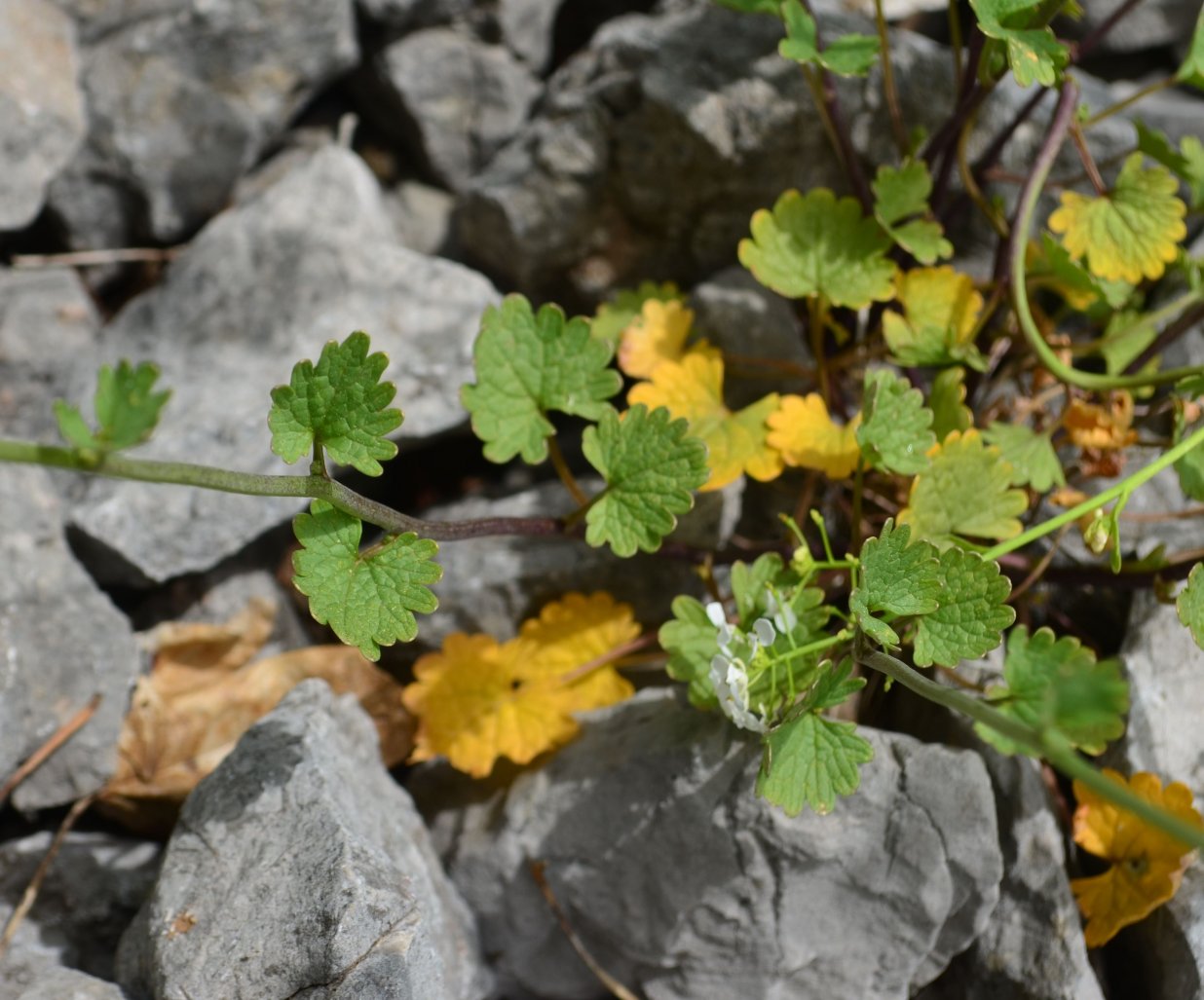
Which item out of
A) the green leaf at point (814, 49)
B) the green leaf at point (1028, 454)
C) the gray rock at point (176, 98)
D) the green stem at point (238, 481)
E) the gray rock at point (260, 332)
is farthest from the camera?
the gray rock at point (176, 98)

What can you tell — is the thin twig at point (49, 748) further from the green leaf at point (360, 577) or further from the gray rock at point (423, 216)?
the gray rock at point (423, 216)

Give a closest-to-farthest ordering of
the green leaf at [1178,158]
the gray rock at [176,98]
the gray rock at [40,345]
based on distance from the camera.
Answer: the green leaf at [1178,158] < the gray rock at [40,345] < the gray rock at [176,98]

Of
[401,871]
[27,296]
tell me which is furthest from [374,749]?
[27,296]

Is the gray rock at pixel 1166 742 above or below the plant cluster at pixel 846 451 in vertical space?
below

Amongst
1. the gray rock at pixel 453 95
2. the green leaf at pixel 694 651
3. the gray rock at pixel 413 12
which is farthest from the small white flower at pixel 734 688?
the gray rock at pixel 413 12

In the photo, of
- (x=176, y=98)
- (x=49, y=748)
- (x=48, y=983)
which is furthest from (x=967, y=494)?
(x=176, y=98)

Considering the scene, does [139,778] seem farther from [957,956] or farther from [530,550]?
[957,956]
